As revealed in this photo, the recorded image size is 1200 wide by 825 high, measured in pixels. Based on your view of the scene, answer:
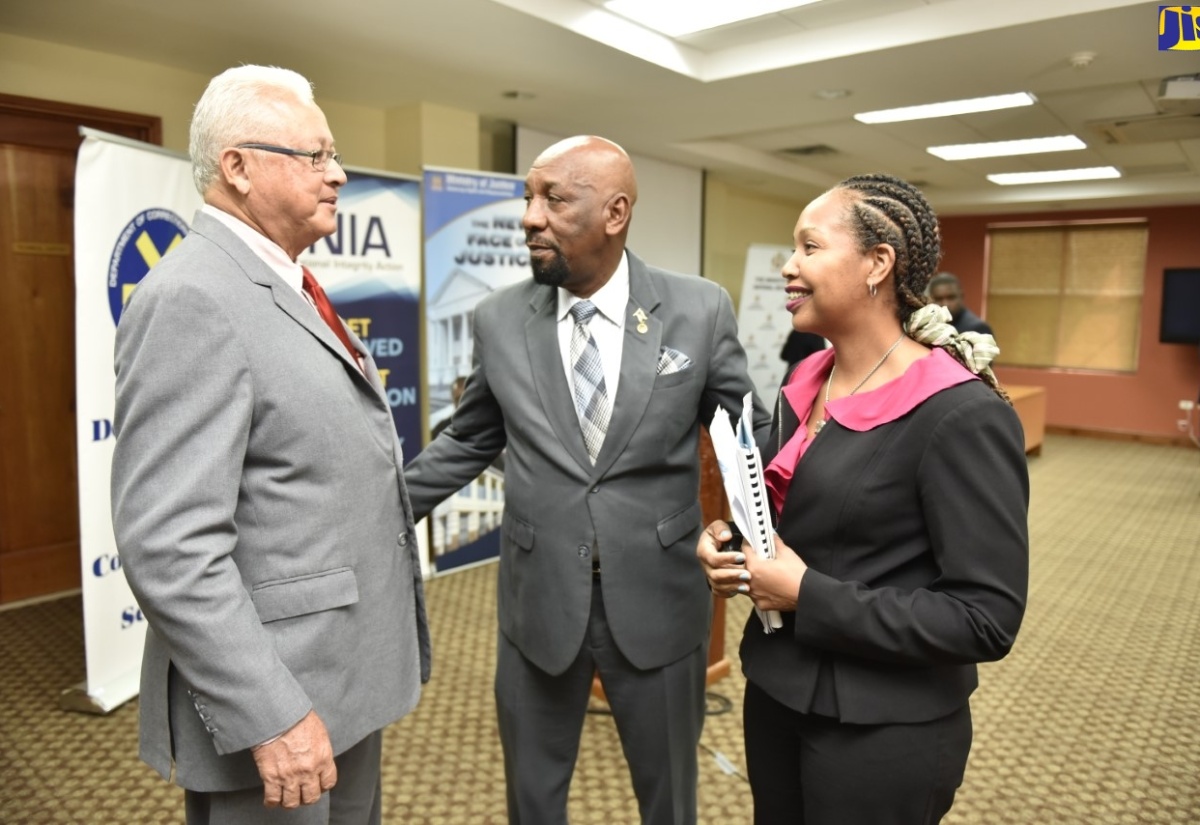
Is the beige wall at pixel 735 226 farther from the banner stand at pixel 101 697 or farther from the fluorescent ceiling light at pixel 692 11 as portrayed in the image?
the banner stand at pixel 101 697

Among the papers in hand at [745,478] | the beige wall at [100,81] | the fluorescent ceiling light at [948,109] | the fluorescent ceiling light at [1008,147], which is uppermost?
the fluorescent ceiling light at [1008,147]

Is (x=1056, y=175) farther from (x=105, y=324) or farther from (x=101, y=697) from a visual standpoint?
(x=101, y=697)

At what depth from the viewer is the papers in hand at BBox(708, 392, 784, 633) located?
3.46ft

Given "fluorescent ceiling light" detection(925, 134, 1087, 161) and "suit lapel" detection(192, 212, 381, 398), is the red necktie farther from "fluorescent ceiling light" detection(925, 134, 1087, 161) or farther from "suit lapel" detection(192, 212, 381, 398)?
"fluorescent ceiling light" detection(925, 134, 1087, 161)

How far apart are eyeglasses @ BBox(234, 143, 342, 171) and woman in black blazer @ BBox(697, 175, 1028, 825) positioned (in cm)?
72

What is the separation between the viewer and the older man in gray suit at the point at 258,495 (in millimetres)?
997

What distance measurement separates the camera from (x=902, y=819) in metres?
1.12

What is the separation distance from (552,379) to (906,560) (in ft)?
2.37

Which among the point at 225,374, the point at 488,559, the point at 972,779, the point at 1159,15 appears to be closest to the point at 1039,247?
the point at 1159,15

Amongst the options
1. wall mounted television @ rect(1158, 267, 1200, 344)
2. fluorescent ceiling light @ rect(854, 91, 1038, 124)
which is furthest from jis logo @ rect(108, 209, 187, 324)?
wall mounted television @ rect(1158, 267, 1200, 344)

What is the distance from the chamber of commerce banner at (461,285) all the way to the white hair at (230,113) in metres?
3.31

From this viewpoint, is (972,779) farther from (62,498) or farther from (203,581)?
(62,498)

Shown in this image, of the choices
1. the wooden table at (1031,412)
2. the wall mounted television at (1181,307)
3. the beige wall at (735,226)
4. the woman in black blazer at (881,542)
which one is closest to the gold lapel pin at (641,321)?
the woman in black blazer at (881,542)

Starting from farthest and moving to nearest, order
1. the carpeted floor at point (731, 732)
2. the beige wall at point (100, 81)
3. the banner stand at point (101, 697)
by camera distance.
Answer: the beige wall at point (100, 81) → the banner stand at point (101, 697) → the carpeted floor at point (731, 732)
